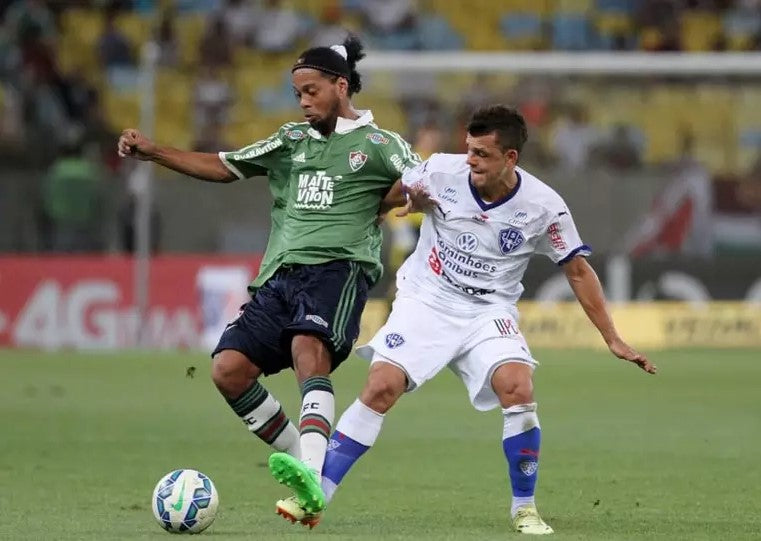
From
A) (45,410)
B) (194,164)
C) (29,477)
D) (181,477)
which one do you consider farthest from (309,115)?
(45,410)

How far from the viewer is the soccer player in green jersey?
806 centimetres

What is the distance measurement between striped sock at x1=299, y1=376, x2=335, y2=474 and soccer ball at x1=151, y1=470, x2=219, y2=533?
1.48 ft

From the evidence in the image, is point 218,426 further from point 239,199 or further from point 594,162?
point 594,162

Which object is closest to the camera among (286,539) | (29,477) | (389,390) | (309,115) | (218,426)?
(286,539)

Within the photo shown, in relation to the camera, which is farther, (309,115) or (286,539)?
(309,115)

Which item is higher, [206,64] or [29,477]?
[206,64]

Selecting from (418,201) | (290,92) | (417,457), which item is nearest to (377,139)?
(418,201)

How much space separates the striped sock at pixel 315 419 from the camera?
7.42 m

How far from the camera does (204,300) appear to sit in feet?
67.7

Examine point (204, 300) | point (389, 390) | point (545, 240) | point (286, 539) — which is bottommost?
point (204, 300)

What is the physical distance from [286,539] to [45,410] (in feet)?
23.5

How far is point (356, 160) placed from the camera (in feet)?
27.0

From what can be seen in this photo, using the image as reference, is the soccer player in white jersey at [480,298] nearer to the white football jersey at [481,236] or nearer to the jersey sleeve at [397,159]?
the white football jersey at [481,236]

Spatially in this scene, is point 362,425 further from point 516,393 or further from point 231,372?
point 231,372
